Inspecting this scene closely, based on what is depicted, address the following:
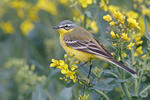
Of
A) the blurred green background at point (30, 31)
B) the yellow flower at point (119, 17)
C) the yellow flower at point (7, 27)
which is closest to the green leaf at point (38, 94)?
the yellow flower at point (119, 17)

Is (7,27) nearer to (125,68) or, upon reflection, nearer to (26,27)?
(26,27)

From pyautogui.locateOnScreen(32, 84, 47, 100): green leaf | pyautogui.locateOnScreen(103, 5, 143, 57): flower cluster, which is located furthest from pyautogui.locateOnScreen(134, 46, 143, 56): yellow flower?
pyautogui.locateOnScreen(32, 84, 47, 100): green leaf

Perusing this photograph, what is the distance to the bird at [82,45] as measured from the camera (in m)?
4.00

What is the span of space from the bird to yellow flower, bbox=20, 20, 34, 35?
3.04 m

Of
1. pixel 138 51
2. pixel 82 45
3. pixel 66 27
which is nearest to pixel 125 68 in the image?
pixel 138 51

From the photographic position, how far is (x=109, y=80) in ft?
12.6

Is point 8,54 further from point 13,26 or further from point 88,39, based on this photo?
point 88,39

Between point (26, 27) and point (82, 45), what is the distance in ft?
12.6

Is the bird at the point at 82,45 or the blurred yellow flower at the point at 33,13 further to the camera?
the blurred yellow flower at the point at 33,13

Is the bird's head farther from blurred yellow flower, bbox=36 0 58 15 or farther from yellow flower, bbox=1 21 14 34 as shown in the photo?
yellow flower, bbox=1 21 14 34

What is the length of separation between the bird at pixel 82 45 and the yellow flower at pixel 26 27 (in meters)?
3.04

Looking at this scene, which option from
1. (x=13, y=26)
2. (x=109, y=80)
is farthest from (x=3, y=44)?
(x=109, y=80)

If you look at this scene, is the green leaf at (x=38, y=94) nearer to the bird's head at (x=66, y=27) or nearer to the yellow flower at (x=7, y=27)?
the bird's head at (x=66, y=27)

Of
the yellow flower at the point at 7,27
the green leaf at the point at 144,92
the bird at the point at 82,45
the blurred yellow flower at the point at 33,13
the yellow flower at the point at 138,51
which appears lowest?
the yellow flower at the point at 7,27
